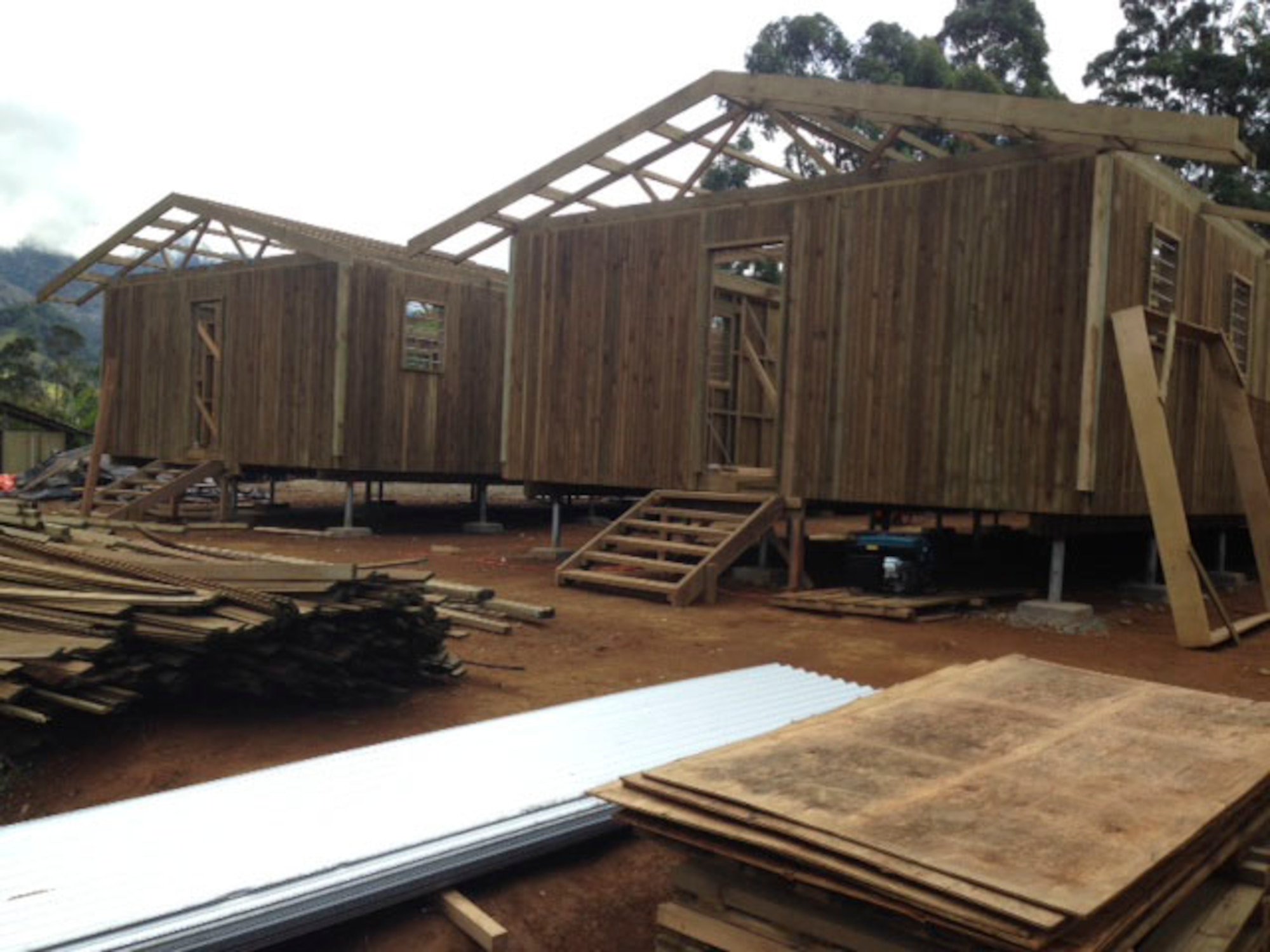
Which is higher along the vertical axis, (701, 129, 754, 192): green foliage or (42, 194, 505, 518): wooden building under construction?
(701, 129, 754, 192): green foliage

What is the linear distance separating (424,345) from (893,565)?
9.76 metres

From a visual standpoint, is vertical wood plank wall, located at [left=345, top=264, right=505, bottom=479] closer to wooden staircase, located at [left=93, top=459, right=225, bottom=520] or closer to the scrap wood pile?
wooden staircase, located at [left=93, top=459, right=225, bottom=520]

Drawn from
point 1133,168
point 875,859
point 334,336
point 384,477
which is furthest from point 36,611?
point 384,477

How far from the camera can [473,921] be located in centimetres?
329

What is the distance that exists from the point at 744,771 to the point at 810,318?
28.7 ft

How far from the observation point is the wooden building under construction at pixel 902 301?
30.9 ft

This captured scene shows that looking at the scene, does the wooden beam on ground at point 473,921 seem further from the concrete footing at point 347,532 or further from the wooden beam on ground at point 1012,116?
the concrete footing at point 347,532

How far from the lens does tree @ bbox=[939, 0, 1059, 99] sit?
94.3ft

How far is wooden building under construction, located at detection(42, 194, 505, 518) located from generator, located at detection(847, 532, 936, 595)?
892 centimetres

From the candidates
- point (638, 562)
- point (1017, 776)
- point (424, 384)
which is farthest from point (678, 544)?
point (1017, 776)

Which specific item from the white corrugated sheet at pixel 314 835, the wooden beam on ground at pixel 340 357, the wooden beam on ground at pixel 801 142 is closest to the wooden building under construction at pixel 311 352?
the wooden beam on ground at pixel 340 357

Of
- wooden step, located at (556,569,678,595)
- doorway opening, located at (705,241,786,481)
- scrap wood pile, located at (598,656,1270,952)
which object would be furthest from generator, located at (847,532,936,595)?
scrap wood pile, located at (598,656,1270,952)

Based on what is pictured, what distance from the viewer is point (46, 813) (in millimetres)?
4480

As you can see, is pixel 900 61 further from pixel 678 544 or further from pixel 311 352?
pixel 678 544
